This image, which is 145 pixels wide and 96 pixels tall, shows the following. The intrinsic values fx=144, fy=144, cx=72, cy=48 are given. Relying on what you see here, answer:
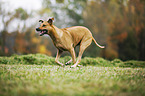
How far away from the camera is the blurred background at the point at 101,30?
1808cm

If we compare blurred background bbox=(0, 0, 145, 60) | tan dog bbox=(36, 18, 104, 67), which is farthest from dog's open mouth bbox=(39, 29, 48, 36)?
blurred background bbox=(0, 0, 145, 60)

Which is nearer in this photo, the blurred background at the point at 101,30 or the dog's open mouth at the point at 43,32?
the dog's open mouth at the point at 43,32

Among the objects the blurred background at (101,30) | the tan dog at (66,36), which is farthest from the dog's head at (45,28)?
the blurred background at (101,30)

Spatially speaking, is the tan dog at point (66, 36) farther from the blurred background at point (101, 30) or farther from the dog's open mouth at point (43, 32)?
the blurred background at point (101, 30)

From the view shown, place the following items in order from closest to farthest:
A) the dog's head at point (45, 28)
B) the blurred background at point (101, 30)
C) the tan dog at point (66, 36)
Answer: the dog's head at point (45, 28), the tan dog at point (66, 36), the blurred background at point (101, 30)

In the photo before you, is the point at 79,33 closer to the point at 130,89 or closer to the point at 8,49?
the point at 130,89

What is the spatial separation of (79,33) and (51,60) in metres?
3.12

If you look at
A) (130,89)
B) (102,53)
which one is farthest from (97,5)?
(130,89)

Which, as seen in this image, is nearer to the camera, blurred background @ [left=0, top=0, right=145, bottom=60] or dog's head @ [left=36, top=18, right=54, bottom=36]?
dog's head @ [left=36, top=18, right=54, bottom=36]

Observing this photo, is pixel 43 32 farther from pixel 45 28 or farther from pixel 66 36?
pixel 66 36

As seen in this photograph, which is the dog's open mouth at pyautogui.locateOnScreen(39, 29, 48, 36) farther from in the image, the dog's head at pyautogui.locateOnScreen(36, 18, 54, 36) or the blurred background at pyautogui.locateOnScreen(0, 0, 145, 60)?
the blurred background at pyautogui.locateOnScreen(0, 0, 145, 60)

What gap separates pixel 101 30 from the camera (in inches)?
736

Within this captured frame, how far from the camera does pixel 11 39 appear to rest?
67.9ft

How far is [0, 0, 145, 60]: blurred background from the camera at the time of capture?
18078 mm
